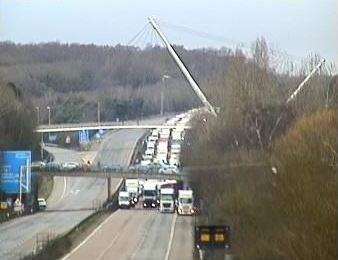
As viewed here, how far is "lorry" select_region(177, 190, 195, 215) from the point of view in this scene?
4367 millimetres

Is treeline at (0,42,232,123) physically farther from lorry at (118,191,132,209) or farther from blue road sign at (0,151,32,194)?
lorry at (118,191,132,209)

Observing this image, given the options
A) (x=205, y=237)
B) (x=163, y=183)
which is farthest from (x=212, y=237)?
(x=163, y=183)

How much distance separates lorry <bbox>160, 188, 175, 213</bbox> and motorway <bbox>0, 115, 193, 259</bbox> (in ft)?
0.19

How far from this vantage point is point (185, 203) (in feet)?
14.7

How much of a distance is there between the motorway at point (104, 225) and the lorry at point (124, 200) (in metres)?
0.03

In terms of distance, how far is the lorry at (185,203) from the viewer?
4367 millimetres

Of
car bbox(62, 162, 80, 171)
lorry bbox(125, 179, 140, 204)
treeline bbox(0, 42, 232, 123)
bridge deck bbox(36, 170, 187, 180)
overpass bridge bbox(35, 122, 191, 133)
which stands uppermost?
treeline bbox(0, 42, 232, 123)

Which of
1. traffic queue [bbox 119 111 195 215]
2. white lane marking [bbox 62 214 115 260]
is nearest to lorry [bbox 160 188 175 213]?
traffic queue [bbox 119 111 195 215]

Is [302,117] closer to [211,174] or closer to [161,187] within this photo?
[211,174]

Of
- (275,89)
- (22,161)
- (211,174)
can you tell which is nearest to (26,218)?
(22,161)

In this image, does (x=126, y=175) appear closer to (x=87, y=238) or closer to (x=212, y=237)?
(x=87, y=238)

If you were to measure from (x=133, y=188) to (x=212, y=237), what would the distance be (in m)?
0.56

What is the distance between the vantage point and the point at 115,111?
454cm

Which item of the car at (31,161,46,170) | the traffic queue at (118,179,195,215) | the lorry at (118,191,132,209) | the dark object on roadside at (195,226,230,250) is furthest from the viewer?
the lorry at (118,191,132,209)
